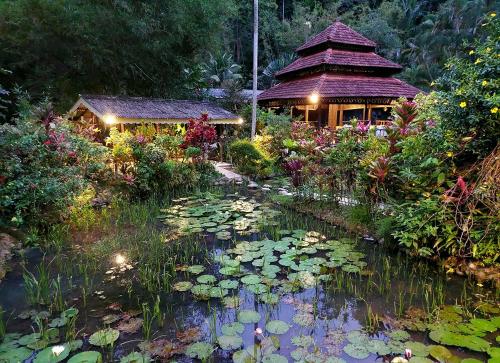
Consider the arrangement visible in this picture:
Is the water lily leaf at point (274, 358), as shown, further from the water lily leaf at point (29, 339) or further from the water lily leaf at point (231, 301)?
the water lily leaf at point (29, 339)

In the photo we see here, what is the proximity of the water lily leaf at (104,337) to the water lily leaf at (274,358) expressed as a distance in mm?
1345

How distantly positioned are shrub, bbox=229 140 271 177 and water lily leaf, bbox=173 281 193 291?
694 centimetres

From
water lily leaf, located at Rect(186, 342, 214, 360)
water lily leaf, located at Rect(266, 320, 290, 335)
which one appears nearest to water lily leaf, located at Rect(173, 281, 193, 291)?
water lily leaf, located at Rect(186, 342, 214, 360)

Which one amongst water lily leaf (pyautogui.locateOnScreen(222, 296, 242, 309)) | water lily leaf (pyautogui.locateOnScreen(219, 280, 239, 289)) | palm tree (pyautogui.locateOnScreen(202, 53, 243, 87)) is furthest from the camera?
palm tree (pyautogui.locateOnScreen(202, 53, 243, 87))

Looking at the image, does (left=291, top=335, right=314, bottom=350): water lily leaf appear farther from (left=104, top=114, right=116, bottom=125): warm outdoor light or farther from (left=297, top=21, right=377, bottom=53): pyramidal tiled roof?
(left=297, top=21, right=377, bottom=53): pyramidal tiled roof

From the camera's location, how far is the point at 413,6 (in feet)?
104

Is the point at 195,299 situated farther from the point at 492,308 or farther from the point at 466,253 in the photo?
the point at 466,253

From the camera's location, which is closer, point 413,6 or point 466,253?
point 466,253

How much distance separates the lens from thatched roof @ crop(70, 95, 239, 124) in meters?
11.5

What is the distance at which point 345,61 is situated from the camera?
50.2 ft

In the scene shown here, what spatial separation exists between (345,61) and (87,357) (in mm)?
15162

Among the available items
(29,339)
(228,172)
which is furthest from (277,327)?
(228,172)

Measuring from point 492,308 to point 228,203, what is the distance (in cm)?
536

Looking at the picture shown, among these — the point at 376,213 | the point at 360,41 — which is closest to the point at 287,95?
the point at 360,41
